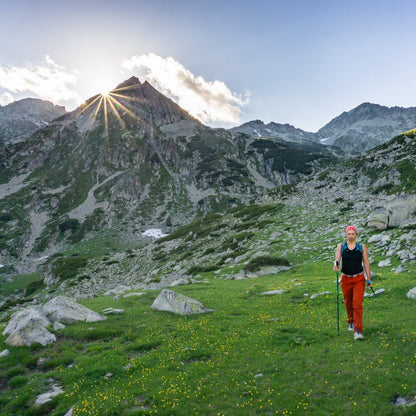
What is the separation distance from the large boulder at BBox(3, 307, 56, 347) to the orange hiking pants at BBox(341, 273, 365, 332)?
15746 mm

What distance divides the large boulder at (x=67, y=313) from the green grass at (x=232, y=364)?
39.0 inches

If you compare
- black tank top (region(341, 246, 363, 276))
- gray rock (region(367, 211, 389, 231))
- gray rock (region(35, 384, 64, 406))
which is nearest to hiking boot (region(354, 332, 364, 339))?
black tank top (region(341, 246, 363, 276))

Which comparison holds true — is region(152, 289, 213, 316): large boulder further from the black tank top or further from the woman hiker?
the black tank top

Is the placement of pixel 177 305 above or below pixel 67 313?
below

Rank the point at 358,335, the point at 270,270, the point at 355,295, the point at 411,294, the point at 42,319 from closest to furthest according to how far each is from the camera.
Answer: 1. the point at 355,295
2. the point at 358,335
3. the point at 411,294
4. the point at 42,319
5. the point at 270,270

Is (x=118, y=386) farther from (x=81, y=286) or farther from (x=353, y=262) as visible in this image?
(x=81, y=286)

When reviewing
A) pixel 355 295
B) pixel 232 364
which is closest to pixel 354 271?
pixel 355 295

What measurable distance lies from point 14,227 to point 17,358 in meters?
159

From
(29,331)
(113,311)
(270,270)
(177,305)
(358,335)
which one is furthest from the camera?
(270,270)

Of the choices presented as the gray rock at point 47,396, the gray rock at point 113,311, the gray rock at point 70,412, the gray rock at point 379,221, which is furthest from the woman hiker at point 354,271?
the gray rock at point 379,221

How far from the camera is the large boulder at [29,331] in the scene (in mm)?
14625

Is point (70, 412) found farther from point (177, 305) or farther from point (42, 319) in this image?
point (177, 305)

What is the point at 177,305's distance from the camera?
19938mm

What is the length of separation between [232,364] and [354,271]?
637cm
